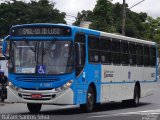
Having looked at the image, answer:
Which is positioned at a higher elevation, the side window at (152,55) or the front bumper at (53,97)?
the side window at (152,55)

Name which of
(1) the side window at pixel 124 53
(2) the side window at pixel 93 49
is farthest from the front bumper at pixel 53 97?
(1) the side window at pixel 124 53

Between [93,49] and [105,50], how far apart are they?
4.18ft

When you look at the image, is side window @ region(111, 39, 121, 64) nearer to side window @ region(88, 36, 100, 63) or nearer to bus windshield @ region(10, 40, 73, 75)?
side window @ region(88, 36, 100, 63)

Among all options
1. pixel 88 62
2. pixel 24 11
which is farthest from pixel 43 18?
pixel 88 62

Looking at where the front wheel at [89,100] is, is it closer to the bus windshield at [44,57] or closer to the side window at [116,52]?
the bus windshield at [44,57]

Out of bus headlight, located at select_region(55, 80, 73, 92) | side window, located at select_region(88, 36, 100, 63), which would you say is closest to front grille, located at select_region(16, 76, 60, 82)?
bus headlight, located at select_region(55, 80, 73, 92)

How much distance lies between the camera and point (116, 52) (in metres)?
22.2

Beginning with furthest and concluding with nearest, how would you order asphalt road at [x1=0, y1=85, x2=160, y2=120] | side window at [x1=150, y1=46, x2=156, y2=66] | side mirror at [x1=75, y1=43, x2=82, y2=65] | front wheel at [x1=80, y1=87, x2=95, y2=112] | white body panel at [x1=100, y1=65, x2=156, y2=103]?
side window at [x1=150, y1=46, x2=156, y2=66] < white body panel at [x1=100, y1=65, x2=156, y2=103] < front wheel at [x1=80, y1=87, x2=95, y2=112] < side mirror at [x1=75, y1=43, x2=82, y2=65] < asphalt road at [x1=0, y1=85, x2=160, y2=120]

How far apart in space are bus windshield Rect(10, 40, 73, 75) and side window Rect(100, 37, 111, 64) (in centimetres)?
295

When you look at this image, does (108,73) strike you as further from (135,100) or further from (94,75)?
(135,100)

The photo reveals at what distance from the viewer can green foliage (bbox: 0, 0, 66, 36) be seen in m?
76.0

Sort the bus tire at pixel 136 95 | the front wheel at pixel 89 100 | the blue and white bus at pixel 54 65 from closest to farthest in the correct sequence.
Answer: the blue and white bus at pixel 54 65 < the front wheel at pixel 89 100 < the bus tire at pixel 136 95

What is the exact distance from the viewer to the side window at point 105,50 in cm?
2073

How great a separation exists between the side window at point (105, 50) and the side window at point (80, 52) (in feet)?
6.04
